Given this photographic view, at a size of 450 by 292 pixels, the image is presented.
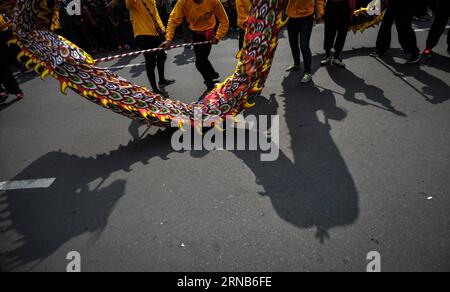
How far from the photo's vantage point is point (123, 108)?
3.10m

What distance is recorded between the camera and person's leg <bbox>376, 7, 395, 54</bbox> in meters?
4.51

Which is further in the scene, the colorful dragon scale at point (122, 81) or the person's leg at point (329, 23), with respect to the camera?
the person's leg at point (329, 23)

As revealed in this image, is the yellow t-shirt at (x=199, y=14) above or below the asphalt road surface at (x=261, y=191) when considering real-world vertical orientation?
above

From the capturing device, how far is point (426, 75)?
3.99m

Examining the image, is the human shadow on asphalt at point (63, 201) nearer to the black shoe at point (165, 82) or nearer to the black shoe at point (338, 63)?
the black shoe at point (165, 82)

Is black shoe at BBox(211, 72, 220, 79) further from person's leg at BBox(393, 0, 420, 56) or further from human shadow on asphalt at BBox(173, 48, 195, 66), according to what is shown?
person's leg at BBox(393, 0, 420, 56)

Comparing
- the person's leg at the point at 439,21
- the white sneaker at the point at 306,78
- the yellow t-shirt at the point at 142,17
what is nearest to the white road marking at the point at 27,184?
the yellow t-shirt at the point at 142,17

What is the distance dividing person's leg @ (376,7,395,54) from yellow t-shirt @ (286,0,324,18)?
157 cm

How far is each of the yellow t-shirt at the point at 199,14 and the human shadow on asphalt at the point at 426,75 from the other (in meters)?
2.82

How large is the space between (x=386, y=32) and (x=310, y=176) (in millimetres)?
3837

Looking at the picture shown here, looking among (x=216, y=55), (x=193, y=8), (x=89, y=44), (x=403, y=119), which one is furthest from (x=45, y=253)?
(x=89, y=44)

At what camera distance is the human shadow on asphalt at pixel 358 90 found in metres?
3.48

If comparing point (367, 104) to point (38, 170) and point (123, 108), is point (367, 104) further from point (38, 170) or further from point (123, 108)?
point (38, 170)

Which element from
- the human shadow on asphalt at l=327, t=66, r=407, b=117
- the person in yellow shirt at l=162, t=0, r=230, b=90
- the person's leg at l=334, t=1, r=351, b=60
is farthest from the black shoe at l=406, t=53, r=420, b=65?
the person in yellow shirt at l=162, t=0, r=230, b=90
